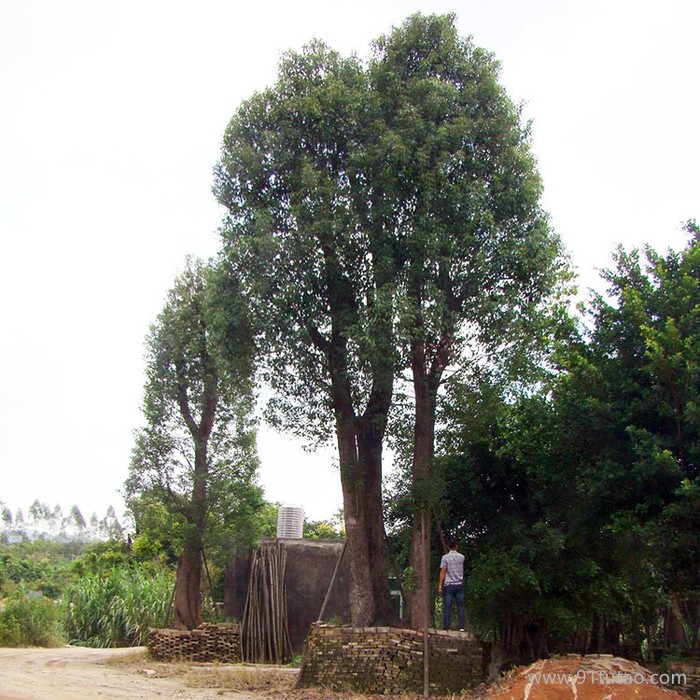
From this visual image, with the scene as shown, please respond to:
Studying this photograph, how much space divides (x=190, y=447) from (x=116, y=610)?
22.8ft

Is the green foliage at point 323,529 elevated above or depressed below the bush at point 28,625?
above

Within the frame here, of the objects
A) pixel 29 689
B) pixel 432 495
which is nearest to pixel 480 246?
pixel 432 495

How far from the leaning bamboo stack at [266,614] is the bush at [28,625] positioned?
5893mm

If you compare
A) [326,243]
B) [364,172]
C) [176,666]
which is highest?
[364,172]

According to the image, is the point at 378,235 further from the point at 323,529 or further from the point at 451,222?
the point at 323,529

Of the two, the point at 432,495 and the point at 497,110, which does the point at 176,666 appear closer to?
the point at 432,495

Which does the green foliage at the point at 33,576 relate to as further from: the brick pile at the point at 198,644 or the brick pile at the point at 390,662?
the brick pile at the point at 390,662

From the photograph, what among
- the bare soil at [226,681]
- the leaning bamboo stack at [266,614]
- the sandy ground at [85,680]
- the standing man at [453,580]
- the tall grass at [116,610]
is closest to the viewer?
the bare soil at [226,681]

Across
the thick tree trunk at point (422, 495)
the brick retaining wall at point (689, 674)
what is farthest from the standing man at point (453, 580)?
the brick retaining wall at point (689, 674)

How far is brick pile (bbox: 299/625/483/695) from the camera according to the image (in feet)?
36.7

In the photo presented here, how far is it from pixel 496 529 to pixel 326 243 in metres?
5.54

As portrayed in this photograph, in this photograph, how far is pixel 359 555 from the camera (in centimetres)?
1276

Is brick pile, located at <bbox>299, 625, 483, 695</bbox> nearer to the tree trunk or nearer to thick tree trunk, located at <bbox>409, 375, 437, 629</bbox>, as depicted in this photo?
thick tree trunk, located at <bbox>409, 375, 437, 629</bbox>

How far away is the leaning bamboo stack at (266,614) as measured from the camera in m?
16.7
